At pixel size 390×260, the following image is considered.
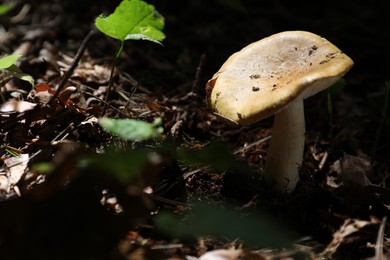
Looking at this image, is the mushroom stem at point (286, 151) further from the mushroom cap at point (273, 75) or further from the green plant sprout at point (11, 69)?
the green plant sprout at point (11, 69)

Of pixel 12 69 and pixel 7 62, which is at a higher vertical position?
pixel 7 62

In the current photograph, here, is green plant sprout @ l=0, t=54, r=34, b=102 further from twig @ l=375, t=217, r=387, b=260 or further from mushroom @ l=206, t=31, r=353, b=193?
twig @ l=375, t=217, r=387, b=260

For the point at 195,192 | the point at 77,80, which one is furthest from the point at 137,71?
the point at 195,192

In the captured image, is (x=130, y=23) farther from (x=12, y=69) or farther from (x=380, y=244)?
(x=380, y=244)

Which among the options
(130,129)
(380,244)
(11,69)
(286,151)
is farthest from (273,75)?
(11,69)

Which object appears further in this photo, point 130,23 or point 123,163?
point 130,23

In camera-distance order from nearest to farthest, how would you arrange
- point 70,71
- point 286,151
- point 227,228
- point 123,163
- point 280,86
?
point 123,163, point 227,228, point 280,86, point 70,71, point 286,151

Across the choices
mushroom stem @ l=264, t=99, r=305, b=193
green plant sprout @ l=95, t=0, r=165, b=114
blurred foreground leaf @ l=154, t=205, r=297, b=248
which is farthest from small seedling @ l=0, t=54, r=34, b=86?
mushroom stem @ l=264, t=99, r=305, b=193
